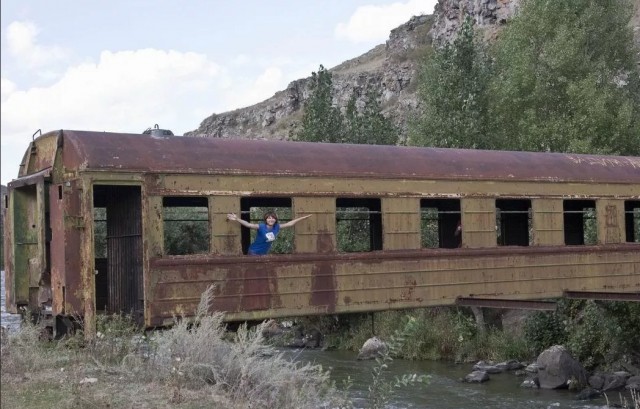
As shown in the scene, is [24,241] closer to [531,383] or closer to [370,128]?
[531,383]

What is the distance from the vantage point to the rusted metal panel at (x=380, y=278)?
31.6ft

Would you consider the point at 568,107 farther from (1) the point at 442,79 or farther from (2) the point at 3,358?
(2) the point at 3,358

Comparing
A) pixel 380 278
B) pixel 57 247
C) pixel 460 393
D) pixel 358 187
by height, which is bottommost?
pixel 460 393

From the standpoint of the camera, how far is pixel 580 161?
13.7 metres

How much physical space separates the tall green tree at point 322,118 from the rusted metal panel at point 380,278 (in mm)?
17212

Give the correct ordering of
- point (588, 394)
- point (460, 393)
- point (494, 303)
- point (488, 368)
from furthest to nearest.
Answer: point (488, 368) < point (460, 393) < point (588, 394) < point (494, 303)

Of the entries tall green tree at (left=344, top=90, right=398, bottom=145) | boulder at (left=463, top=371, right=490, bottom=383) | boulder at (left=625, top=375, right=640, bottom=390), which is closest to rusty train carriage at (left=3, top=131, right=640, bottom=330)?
boulder at (left=625, top=375, right=640, bottom=390)

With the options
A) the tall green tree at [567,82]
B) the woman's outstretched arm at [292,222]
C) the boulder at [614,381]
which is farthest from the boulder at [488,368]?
the woman's outstretched arm at [292,222]

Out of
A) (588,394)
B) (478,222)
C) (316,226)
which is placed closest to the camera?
(316,226)

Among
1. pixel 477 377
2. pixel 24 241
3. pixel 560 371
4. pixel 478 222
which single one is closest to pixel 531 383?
pixel 560 371

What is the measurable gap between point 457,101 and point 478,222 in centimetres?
1445

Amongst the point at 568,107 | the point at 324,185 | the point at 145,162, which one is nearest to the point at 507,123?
the point at 568,107

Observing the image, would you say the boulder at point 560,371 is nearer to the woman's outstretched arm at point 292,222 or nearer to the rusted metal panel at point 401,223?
the rusted metal panel at point 401,223

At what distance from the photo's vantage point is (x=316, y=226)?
10.6 meters
